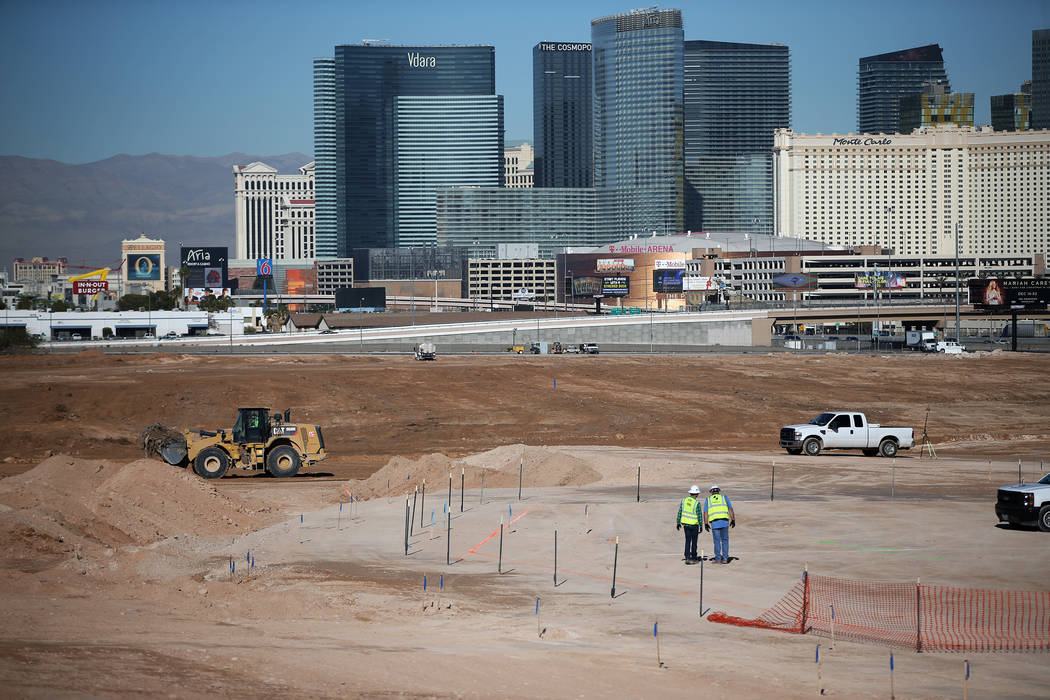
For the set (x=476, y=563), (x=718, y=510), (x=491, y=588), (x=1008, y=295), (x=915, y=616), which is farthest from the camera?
(x=1008, y=295)

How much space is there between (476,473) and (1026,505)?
57.9 feet

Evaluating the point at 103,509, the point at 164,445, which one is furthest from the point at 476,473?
the point at 103,509

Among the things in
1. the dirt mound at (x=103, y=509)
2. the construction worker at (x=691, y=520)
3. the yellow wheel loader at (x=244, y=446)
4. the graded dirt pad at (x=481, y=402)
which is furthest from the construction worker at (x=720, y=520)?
the graded dirt pad at (x=481, y=402)

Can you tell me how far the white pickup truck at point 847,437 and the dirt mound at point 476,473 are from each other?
11.7 metres

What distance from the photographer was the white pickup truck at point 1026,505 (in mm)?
29688

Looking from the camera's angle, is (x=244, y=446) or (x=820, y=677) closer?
(x=820, y=677)

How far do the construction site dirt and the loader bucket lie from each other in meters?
1.75

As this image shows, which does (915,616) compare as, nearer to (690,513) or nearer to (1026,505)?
(690,513)

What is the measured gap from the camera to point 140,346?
404 ft

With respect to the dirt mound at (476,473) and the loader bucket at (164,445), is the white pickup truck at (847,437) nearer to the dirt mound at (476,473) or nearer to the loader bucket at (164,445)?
the dirt mound at (476,473)

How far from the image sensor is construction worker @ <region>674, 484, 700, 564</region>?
25.8 metres

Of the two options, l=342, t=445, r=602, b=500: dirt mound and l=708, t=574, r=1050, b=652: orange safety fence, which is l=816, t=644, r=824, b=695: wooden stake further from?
l=342, t=445, r=602, b=500: dirt mound

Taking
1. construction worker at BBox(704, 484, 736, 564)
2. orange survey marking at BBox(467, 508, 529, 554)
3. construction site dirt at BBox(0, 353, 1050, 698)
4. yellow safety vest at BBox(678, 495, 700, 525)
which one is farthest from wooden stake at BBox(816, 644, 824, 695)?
orange survey marking at BBox(467, 508, 529, 554)

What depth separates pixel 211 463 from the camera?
40125mm
